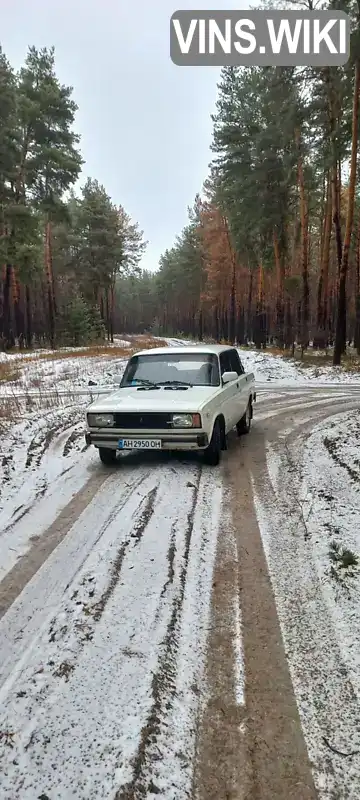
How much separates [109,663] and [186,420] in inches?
139

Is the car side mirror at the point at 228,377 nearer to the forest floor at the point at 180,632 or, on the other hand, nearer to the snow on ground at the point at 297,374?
the forest floor at the point at 180,632

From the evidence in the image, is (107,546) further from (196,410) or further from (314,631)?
(196,410)

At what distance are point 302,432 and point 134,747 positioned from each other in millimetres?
6617

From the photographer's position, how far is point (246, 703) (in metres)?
2.40

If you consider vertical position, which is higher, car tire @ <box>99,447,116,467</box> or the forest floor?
car tire @ <box>99,447,116,467</box>

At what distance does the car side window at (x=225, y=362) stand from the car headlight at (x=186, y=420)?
1.61 m

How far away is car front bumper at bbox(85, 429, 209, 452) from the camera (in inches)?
238

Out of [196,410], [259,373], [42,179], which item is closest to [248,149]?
[42,179]

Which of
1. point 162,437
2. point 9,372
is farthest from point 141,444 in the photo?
point 9,372

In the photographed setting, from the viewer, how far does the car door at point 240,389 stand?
7914 mm

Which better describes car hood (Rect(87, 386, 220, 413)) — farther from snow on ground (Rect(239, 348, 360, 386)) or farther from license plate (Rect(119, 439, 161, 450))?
snow on ground (Rect(239, 348, 360, 386))

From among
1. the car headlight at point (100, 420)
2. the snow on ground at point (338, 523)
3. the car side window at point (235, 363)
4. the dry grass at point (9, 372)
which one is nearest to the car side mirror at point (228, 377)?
the car side window at point (235, 363)

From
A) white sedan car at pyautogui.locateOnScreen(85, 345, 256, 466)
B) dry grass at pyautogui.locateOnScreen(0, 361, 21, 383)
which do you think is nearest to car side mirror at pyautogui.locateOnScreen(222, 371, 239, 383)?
white sedan car at pyautogui.locateOnScreen(85, 345, 256, 466)

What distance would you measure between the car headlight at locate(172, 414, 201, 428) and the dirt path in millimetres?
1250
